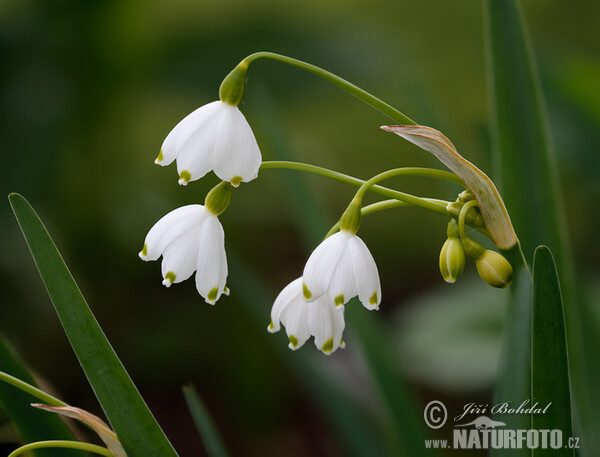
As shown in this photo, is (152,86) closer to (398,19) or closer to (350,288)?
(398,19)

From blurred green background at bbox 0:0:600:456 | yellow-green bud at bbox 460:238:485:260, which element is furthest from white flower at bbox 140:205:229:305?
blurred green background at bbox 0:0:600:456

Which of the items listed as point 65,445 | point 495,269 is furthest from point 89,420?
point 495,269

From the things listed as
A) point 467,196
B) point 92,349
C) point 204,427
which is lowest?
point 204,427

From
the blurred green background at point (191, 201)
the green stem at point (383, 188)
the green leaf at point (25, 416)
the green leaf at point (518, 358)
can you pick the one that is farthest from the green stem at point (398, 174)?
the blurred green background at point (191, 201)

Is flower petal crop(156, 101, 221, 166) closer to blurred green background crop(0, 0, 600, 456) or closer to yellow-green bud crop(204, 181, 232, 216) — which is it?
yellow-green bud crop(204, 181, 232, 216)

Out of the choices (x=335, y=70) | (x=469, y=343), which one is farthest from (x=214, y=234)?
(x=335, y=70)

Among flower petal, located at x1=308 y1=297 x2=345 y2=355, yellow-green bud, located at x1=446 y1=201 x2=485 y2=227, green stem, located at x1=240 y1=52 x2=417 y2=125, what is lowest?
flower petal, located at x1=308 y1=297 x2=345 y2=355

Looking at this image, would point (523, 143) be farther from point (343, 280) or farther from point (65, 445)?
point (65, 445)

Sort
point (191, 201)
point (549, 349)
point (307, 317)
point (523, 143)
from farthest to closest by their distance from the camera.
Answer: point (191, 201) → point (523, 143) → point (307, 317) → point (549, 349)
